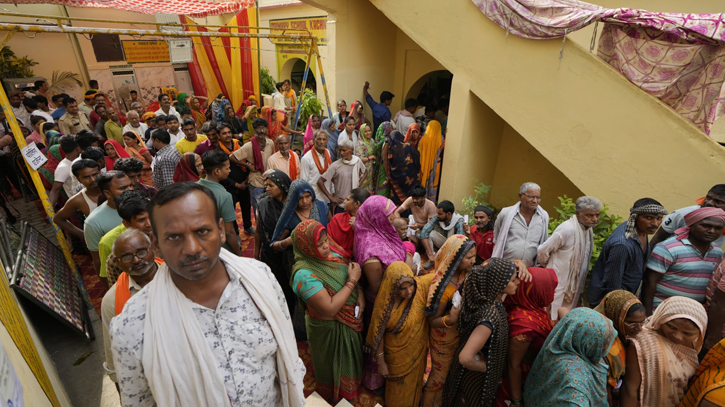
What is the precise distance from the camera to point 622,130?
4.17 metres

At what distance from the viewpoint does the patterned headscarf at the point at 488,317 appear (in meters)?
2.20

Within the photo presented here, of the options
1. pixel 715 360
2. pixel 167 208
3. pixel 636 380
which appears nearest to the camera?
pixel 167 208

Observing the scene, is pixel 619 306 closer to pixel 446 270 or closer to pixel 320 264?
pixel 446 270

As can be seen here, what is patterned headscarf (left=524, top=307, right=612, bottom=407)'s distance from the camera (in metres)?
1.91

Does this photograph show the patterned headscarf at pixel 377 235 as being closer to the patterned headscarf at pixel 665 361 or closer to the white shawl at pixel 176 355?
the white shawl at pixel 176 355

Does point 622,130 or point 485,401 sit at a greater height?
point 622,130

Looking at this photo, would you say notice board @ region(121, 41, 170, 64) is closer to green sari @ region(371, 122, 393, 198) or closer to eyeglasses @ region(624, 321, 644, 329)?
green sari @ region(371, 122, 393, 198)

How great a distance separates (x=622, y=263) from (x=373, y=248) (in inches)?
89.7

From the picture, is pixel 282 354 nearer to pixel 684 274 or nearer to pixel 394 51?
pixel 684 274

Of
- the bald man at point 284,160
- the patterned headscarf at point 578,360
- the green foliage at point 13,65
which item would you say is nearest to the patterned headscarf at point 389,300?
the patterned headscarf at point 578,360

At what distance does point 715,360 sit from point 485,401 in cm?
134

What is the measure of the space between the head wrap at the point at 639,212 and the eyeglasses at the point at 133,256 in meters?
3.86

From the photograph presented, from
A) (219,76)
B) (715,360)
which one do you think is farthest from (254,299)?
(219,76)

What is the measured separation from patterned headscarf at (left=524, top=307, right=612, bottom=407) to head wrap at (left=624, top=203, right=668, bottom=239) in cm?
156
